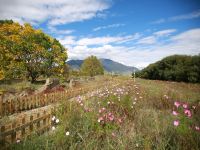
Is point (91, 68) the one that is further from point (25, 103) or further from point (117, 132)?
point (117, 132)

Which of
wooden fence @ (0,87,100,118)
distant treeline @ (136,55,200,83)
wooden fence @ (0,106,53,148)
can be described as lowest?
wooden fence @ (0,87,100,118)

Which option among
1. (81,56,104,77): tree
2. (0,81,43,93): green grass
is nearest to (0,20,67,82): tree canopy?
(0,81,43,93): green grass

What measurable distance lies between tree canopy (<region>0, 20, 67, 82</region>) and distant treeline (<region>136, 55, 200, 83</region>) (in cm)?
1401

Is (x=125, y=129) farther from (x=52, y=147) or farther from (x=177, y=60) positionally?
(x=177, y=60)

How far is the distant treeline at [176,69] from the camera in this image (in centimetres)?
2484

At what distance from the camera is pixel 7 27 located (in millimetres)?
25078

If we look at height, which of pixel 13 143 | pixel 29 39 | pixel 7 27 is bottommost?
pixel 13 143

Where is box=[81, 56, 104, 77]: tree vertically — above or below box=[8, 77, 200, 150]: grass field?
above

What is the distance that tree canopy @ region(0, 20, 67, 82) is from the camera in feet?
74.4

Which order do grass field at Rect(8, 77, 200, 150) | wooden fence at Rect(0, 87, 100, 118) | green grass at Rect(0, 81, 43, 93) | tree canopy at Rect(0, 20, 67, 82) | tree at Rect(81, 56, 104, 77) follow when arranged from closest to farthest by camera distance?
grass field at Rect(8, 77, 200, 150)
wooden fence at Rect(0, 87, 100, 118)
green grass at Rect(0, 81, 43, 93)
tree canopy at Rect(0, 20, 67, 82)
tree at Rect(81, 56, 104, 77)

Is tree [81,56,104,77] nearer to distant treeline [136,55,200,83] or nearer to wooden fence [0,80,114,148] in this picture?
distant treeline [136,55,200,83]

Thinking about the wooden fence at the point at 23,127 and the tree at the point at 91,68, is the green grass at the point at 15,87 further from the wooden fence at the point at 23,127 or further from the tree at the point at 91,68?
the tree at the point at 91,68

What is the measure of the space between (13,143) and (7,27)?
80.2 feet

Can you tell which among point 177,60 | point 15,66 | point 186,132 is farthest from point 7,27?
point 186,132
